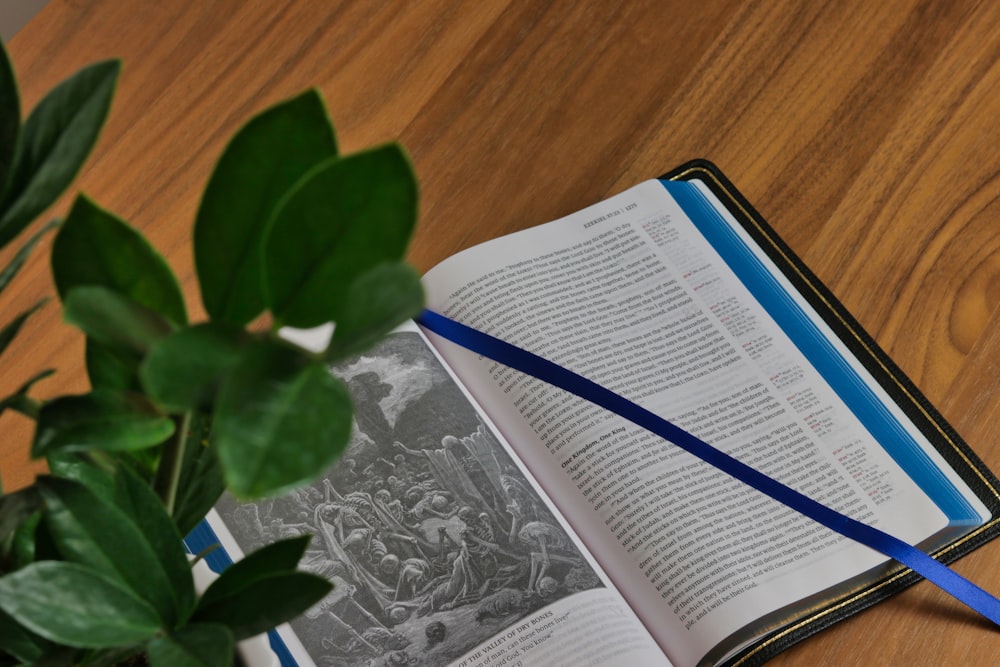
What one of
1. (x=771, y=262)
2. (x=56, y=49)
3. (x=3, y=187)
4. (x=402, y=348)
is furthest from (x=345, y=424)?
(x=56, y=49)

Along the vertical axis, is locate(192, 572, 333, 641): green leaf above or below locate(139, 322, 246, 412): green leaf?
below

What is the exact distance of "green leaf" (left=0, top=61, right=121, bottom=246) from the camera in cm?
24

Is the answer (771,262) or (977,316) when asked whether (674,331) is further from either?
(977,316)

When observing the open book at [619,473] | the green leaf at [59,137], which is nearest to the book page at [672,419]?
the open book at [619,473]

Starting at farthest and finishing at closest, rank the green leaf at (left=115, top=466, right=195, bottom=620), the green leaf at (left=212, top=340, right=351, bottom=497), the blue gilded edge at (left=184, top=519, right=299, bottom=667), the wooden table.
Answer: the wooden table
the blue gilded edge at (left=184, top=519, right=299, bottom=667)
the green leaf at (left=115, top=466, right=195, bottom=620)
the green leaf at (left=212, top=340, right=351, bottom=497)

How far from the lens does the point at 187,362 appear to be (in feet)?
0.59

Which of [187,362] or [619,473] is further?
[619,473]

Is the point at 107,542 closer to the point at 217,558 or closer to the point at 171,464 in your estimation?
the point at 171,464

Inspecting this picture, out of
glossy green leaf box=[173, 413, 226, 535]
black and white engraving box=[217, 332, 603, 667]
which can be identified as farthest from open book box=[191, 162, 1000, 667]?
glossy green leaf box=[173, 413, 226, 535]

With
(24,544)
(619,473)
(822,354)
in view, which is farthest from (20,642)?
(822,354)

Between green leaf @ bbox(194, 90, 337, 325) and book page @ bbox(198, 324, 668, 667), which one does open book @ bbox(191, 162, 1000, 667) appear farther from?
green leaf @ bbox(194, 90, 337, 325)

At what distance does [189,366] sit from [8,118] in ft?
0.36

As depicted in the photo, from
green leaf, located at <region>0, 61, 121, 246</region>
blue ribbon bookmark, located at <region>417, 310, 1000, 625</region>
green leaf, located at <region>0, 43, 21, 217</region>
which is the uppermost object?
green leaf, located at <region>0, 43, 21, 217</region>

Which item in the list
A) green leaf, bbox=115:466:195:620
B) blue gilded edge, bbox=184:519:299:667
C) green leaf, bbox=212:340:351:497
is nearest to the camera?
green leaf, bbox=212:340:351:497
